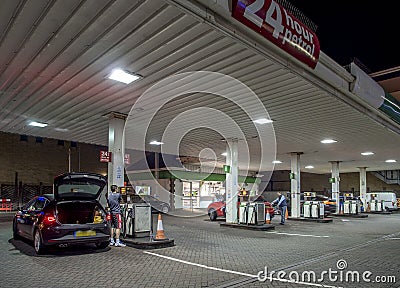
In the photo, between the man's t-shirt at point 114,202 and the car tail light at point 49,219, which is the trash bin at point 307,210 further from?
the car tail light at point 49,219

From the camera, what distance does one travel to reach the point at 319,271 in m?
6.77

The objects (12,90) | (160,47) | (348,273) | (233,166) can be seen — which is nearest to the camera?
(160,47)

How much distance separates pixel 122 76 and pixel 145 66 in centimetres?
83

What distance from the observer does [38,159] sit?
96.8 feet

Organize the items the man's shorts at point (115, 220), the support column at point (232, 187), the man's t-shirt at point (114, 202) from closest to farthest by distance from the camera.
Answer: the man's shorts at point (115, 220) → the man's t-shirt at point (114, 202) → the support column at point (232, 187)

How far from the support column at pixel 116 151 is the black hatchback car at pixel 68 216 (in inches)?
70.8

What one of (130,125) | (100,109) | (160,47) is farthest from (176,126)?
(160,47)

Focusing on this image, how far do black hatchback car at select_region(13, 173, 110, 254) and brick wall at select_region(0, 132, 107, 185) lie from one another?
2071cm

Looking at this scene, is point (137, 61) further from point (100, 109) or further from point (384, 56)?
point (384, 56)

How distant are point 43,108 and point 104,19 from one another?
6484 mm
